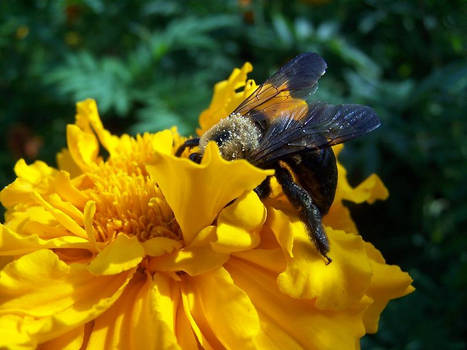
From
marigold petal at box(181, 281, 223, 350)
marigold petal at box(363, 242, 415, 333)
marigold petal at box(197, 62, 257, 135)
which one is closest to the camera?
marigold petal at box(181, 281, 223, 350)

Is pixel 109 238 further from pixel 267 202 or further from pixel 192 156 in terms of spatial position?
pixel 267 202

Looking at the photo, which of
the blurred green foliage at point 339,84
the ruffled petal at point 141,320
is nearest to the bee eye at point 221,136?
the ruffled petal at point 141,320

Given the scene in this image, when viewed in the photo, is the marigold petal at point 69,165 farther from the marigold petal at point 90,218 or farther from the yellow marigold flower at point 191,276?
the marigold petal at point 90,218

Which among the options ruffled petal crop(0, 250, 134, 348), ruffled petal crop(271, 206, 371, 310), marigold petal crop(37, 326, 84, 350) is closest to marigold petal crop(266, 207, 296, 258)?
ruffled petal crop(271, 206, 371, 310)

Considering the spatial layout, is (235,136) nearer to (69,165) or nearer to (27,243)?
(27,243)

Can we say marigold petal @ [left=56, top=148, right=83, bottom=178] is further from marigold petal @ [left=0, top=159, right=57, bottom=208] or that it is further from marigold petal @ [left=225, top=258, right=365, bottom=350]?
marigold petal @ [left=225, top=258, right=365, bottom=350]

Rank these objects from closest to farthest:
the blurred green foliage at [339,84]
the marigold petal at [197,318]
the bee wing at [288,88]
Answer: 1. the marigold petal at [197,318]
2. the bee wing at [288,88]
3. the blurred green foliage at [339,84]
